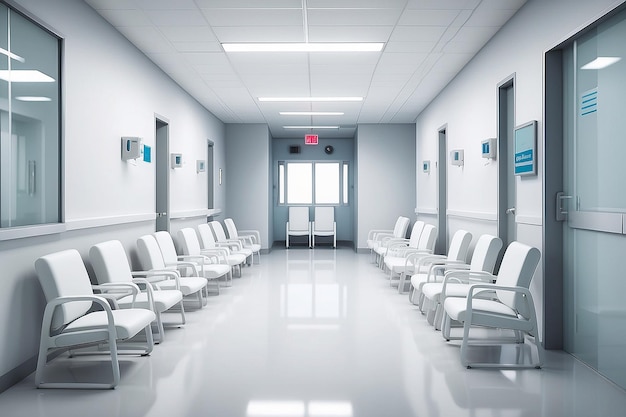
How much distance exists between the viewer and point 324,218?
13.6m

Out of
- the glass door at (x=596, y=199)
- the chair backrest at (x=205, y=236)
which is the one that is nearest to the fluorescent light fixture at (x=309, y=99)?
the chair backrest at (x=205, y=236)

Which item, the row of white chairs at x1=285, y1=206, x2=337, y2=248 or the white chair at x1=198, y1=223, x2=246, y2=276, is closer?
the white chair at x1=198, y1=223, x2=246, y2=276

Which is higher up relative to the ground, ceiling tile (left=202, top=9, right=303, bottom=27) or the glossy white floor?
ceiling tile (left=202, top=9, right=303, bottom=27)

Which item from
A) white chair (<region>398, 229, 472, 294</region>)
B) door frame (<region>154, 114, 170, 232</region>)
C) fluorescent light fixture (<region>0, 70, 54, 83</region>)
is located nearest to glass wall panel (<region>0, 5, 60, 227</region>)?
fluorescent light fixture (<region>0, 70, 54, 83</region>)

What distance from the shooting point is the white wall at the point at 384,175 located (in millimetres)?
11789

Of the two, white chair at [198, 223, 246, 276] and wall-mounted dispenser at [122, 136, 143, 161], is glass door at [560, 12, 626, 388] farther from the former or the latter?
white chair at [198, 223, 246, 276]

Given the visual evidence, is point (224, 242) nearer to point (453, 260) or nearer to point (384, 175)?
point (453, 260)

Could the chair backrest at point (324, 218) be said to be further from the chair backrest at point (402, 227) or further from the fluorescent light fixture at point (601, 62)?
the fluorescent light fixture at point (601, 62)

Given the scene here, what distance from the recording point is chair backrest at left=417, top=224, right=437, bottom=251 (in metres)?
7.18

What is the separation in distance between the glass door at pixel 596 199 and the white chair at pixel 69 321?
3.26 m

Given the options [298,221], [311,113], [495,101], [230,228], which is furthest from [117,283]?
[298,221]

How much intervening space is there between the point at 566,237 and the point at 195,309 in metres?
3.97

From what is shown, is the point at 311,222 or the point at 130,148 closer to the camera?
the point at 130,148

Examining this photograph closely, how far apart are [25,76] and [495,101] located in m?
4.39
